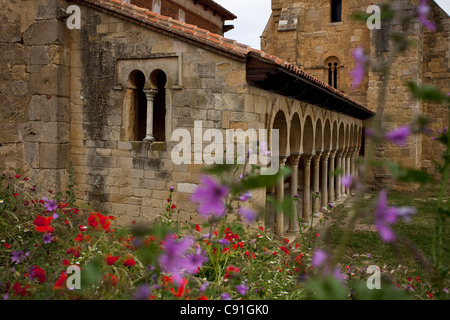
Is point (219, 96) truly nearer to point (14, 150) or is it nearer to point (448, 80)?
point (14, 150)

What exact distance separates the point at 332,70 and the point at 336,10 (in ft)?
8.94

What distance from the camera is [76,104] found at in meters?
7.09

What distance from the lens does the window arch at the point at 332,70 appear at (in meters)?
17.0

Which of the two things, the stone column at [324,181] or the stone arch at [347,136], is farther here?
the stone arch at [347,136]

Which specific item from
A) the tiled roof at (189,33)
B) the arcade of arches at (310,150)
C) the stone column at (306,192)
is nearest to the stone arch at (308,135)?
the arcade of arches at (310,150)

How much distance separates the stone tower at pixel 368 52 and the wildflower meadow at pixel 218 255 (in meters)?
10.1

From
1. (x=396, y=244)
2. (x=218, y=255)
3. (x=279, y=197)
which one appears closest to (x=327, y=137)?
(x=279, y=197)

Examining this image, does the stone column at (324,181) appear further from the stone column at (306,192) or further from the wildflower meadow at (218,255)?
the wildflower meadow at (218,255)

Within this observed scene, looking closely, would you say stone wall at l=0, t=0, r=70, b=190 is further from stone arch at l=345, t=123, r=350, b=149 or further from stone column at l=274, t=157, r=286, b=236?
stone arch at l=345, t=123, r=350, b=149

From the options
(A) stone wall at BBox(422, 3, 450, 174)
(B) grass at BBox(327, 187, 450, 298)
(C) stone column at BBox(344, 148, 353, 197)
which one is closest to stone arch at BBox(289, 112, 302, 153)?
(B) grass at BBox(327, 187, 450, 298)

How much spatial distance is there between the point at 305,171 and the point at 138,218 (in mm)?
4904

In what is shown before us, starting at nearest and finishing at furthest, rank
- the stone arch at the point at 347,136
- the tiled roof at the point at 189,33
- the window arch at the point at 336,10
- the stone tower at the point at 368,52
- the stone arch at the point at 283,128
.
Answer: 1. the tiled roof at the point at 189,33
2. the stone arch at the point at 283,128
3. the stone arch at the point at 347,136
4. the stone tower at the point at 368,52
5. the window arch at the point at 336,10

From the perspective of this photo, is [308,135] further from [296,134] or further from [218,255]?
[218,255]

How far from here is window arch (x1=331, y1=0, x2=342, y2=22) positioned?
56.2ft
